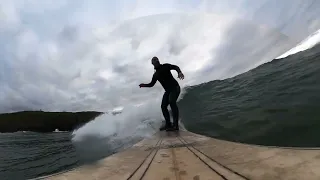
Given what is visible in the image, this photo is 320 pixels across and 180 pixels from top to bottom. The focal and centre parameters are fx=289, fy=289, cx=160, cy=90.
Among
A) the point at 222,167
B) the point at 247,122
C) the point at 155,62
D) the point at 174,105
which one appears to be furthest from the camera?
the point at 174,105

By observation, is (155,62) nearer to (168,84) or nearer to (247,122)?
(168,84)

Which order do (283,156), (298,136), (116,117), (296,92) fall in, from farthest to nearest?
(116,117)
(296,92)
(298,136)
(283,156)

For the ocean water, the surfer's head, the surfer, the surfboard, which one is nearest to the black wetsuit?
the surfer

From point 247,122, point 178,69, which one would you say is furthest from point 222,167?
point 178,69

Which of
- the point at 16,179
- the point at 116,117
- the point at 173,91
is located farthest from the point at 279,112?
the point at 116,117

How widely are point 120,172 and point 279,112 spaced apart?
6.85 m

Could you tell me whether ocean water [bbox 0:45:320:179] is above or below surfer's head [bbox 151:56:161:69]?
below

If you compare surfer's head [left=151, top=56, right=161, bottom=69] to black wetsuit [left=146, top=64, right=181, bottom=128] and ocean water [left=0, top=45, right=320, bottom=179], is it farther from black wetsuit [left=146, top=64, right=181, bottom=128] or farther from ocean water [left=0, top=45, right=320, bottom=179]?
ocean water [left=0, top=45, right=320, bottom=179]

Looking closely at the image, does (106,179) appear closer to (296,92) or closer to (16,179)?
(16,179)

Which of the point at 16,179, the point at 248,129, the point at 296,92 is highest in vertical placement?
the point at 296,92

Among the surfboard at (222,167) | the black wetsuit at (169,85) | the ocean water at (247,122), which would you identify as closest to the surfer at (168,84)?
the black wetsuit at (169,85)

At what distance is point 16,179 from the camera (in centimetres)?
793

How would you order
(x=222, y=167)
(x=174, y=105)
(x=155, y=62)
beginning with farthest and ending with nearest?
(x=174, y=105) → (x=155, y=62) → (x=222, y=167)

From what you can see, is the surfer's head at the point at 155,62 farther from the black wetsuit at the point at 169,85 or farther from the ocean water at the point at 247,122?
the ocean water at the point at 247,122
